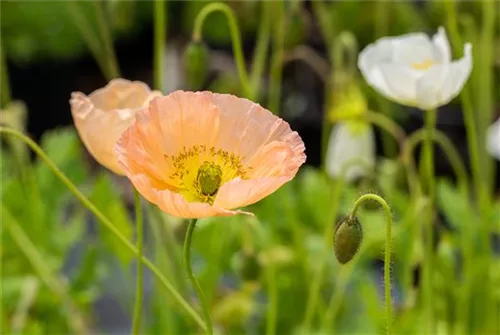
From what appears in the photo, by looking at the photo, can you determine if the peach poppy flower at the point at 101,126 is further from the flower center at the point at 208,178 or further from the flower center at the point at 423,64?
the flower center at the point at 423,64

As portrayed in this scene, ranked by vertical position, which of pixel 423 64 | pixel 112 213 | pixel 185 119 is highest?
pixel 185 119

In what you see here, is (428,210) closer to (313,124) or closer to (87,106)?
(87,106)

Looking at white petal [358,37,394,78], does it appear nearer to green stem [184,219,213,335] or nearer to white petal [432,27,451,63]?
white petal [432,27,451,63]

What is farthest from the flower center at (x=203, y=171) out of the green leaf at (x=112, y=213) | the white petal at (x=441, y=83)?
the green leaf at (x=112, y=213)

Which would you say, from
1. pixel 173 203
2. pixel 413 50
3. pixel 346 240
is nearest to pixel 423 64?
pixel 413 50

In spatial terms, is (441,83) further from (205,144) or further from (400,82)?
(205,144)

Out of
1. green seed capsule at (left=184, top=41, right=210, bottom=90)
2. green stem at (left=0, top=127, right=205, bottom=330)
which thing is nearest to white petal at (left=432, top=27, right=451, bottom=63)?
green seed capsule at (left=184, top=41, right=210, bottom=90)

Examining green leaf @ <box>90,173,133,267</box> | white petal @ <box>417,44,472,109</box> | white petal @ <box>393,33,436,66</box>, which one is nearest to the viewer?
white petal @ <box>417,44,472,109</box>
